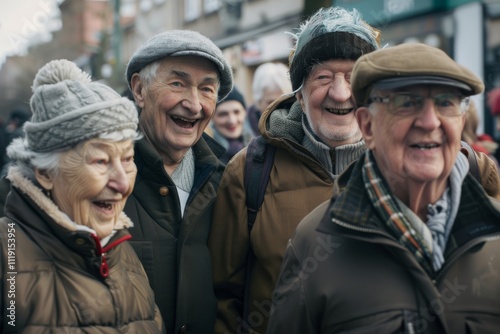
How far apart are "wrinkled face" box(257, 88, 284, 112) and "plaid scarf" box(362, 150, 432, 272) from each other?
470cm

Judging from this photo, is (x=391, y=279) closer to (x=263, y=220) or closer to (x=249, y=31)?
(x=263, y=220)

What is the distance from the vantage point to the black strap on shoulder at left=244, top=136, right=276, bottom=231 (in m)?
3.96

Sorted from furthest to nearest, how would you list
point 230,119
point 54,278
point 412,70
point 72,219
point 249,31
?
point 249,31, point 230,119, point 72,219, point 54,278, point 412,70

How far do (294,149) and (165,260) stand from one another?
82cm

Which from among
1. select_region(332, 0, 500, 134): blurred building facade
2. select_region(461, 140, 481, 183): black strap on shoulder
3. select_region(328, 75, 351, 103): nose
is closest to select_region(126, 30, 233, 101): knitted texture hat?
select_region(328, 75, 351, 103): nose

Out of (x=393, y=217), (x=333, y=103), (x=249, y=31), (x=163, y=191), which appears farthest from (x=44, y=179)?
(x=249, y=31)

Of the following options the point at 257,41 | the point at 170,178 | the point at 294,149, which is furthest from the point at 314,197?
the point at 257,41

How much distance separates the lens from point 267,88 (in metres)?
7.73

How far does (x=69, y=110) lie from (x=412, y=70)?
1.34m

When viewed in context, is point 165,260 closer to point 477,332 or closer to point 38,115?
point 38,115

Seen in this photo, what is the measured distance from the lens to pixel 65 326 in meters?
2.99

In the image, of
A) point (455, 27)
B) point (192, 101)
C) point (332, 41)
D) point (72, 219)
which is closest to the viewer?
point (72, 219)

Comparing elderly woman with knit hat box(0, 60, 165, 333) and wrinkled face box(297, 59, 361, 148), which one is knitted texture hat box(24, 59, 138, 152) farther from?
wrinkled face box(297, 59, 361, 148)

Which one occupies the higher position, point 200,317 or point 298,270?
point 298,270
